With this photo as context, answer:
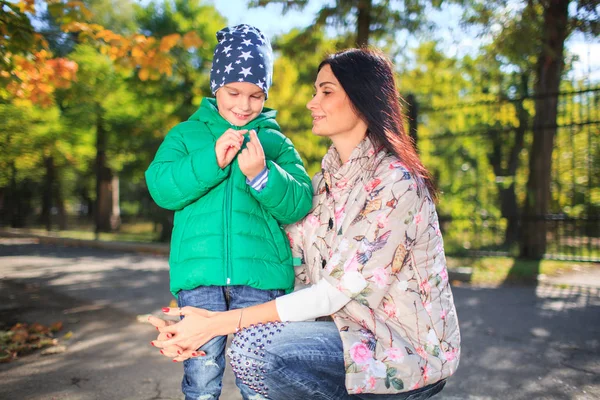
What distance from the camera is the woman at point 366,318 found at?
5.61ft

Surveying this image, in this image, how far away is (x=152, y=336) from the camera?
4.31 metres

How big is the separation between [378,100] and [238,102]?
63 cm

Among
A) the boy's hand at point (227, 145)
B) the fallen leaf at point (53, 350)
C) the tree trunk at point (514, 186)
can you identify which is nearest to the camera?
the boy's hand at point (227, 145)

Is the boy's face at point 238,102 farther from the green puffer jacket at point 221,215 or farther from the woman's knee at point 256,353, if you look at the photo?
the woman's knee at point 256,353

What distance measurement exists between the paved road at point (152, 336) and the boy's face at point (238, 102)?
170 cm

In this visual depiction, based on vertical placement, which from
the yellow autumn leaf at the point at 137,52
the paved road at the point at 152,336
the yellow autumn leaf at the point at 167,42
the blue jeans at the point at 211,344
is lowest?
the paved road at the point at 152,336

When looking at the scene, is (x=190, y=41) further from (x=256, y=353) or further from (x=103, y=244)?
(x=103, y=244)

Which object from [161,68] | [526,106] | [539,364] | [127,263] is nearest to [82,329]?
[161,68]

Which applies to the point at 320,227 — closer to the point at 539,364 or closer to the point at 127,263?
the point at 539,364

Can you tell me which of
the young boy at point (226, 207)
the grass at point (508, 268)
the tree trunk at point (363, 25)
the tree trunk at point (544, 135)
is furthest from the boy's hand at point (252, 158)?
the tree trunk at point (544, 135)

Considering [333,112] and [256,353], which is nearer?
[256,353]

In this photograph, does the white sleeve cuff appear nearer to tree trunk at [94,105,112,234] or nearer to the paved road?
the paved road

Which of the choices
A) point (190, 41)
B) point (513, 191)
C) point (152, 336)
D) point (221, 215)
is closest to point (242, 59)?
point (221, 215)

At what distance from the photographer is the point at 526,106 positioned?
12820 mm
